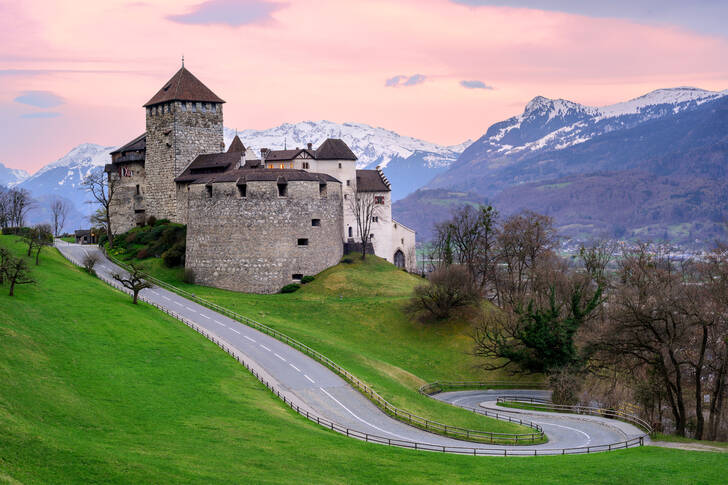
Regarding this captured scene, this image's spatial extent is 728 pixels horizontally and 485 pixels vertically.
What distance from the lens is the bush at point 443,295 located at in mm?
76938

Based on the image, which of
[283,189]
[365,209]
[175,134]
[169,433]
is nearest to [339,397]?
[169,433]

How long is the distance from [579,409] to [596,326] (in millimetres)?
13173

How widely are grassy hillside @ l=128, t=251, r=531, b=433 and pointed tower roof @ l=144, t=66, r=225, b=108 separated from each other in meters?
24.7

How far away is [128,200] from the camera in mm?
106250

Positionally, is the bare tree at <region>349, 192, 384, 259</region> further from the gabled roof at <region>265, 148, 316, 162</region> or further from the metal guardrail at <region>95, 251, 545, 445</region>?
the metal guardrail at <region>95, 251, 545, 445</region>

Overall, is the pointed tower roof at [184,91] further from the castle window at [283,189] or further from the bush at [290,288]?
the bush at [290,288]

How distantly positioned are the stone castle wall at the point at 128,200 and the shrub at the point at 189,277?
843 inches

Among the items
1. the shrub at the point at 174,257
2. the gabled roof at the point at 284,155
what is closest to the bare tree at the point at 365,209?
the gabled roof at the point at 284,155

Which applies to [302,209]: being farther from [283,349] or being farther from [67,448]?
[67,448]

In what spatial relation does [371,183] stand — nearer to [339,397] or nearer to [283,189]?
[283,189]

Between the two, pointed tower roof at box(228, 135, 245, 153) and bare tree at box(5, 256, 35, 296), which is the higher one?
pointed tower roof at box(228, 135, 245, 153)

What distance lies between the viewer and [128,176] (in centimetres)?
10688

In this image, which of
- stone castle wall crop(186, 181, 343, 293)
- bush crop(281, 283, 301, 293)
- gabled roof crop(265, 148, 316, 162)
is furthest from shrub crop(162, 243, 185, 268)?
gabled roof crop(265, 148, 316, 162)

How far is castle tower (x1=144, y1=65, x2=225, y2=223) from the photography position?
100m
